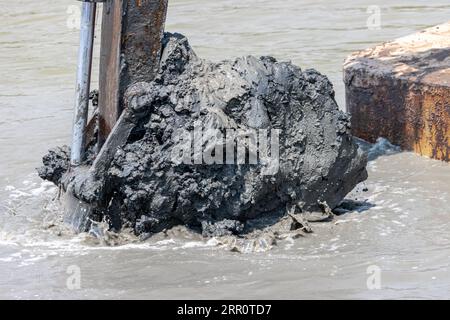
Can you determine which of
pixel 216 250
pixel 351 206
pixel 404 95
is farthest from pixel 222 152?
pixel 404 95

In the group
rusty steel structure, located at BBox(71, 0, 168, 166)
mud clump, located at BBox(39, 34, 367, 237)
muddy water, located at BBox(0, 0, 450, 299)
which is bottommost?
muddy water, located at BBox(0, 0, 450, 299)

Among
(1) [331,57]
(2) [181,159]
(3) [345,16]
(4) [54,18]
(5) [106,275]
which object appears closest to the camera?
(5) [106,275]

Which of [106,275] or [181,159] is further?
[181,159]

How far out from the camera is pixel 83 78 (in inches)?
197

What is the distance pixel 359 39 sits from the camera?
9383 mm

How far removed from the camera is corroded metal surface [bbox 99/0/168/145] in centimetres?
493

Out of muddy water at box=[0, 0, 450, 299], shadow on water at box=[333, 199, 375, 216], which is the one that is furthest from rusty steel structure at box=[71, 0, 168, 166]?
shadow on water at box=[333, 199, 375, 216]

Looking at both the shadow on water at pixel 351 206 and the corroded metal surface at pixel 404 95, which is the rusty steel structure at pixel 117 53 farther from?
the corroded metal surface at pixel 404 95

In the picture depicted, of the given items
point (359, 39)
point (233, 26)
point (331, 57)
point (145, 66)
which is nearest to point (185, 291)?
point (145, 66)

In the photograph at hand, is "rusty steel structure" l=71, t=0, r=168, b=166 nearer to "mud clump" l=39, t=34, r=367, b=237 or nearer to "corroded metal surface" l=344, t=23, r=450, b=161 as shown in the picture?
"mud clump" l=39, t=34, r=367, b=237

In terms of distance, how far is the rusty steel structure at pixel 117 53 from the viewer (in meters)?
4.93

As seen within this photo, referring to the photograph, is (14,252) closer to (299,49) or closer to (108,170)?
(108,170)
